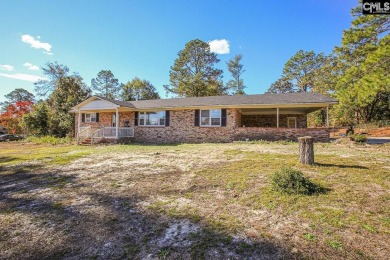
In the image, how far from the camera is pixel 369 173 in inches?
203

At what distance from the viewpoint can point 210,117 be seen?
15656 mm

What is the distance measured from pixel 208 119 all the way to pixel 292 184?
11.7m

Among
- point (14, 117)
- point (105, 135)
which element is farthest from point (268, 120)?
point (14, 117)

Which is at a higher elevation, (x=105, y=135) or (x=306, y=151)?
(x=105, y=135)

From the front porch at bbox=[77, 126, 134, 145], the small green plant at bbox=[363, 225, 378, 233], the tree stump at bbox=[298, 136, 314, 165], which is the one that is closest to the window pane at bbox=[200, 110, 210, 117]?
the front porch at bbox=[77, 126, 134, 145]

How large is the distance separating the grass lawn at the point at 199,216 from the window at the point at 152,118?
444 inches

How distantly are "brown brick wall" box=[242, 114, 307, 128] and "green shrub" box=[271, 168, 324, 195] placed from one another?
47.7 feet

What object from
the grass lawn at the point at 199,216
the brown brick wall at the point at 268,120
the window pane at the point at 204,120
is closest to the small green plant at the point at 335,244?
the grass lawn at the point at 199,216

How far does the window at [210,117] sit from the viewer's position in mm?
15431

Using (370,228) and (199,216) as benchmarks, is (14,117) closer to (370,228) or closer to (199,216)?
(199,216)

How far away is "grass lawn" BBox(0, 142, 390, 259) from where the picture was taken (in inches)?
103

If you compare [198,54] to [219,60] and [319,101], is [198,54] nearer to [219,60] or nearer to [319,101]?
[219,60]

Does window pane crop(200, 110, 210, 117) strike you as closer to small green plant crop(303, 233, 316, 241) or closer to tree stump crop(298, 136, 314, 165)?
tree stump crop(298, 136, 314, 165)

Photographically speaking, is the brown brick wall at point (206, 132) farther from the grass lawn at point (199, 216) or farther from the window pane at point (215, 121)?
the grass lawn at point (199, 216)
